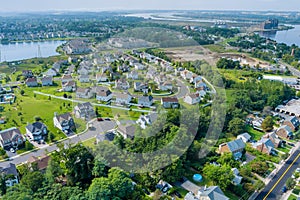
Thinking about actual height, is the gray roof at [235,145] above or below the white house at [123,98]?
below

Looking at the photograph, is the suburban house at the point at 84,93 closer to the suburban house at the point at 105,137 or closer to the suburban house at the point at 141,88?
the suburban house at the point at 141,88

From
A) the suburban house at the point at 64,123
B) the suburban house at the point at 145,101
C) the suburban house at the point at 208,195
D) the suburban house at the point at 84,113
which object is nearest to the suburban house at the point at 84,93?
the suburban house at the point at 84,113

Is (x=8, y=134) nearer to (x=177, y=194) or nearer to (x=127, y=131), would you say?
(x=127, y=131)

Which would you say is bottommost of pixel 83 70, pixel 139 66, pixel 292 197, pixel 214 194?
pixel 292 197

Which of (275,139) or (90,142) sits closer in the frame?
(90,142)

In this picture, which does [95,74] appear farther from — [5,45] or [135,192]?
[5,45]

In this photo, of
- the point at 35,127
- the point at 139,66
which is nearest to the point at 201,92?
the point at 139,66
